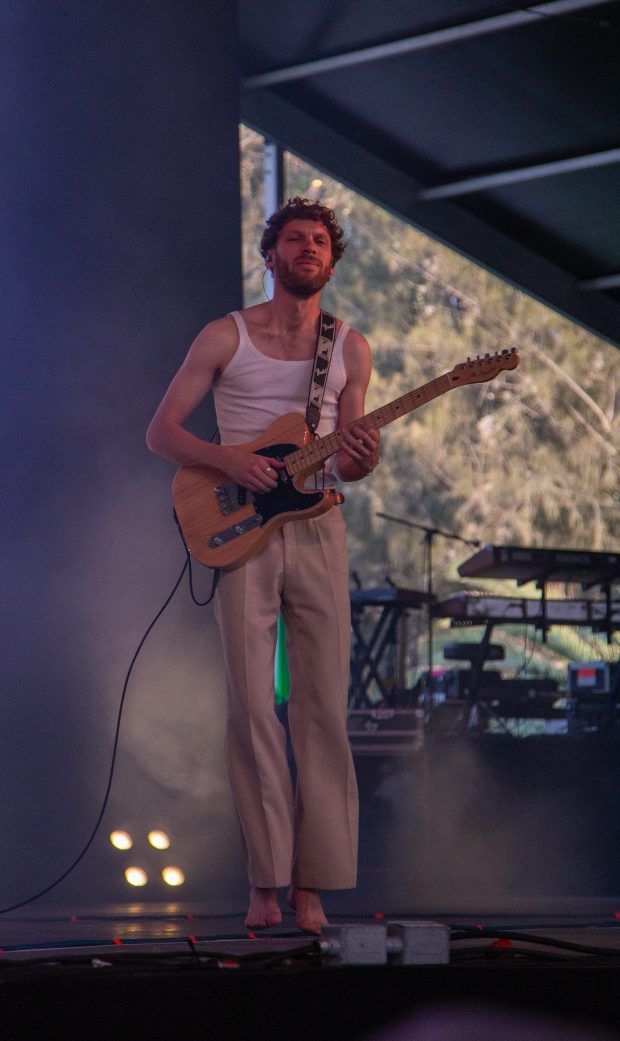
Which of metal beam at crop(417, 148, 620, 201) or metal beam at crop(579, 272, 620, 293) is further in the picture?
metal beam at crop(579, 272, 620, 293)

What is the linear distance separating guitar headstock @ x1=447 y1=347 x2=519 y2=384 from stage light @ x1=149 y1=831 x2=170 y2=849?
160 cm

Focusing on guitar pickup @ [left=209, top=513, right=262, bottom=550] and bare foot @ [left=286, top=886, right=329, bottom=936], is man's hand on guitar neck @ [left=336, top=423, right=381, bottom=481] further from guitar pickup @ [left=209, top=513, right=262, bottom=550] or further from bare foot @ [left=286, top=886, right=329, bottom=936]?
bare foot @ [left=286, top=886, right=329, bottom=936]

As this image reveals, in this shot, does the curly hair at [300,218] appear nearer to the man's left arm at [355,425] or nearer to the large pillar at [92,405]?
the man's left arm at [355,425]

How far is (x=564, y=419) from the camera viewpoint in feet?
47.9

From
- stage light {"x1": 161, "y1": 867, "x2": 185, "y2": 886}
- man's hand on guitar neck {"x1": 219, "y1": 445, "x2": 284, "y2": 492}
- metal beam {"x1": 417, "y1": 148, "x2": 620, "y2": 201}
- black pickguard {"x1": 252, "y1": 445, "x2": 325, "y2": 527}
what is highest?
metal beam {"x1": 417, "y1": 148, "x2": 620, "y2": 201}

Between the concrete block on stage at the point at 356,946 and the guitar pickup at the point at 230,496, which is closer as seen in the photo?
the concrete block on stage at the point at 356,946

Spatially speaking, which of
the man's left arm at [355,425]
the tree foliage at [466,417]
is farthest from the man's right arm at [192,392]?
the tree foliage at [466,417]

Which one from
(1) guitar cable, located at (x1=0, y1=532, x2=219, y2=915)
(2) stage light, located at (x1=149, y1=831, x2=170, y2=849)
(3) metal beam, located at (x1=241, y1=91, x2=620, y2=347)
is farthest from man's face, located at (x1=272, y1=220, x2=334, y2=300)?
(3) metal beam, located at (x1=241, y1=91, x2=620, y2=347)

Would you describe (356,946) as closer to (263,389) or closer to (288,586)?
(288,586)

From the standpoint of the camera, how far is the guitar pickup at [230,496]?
9.25ft

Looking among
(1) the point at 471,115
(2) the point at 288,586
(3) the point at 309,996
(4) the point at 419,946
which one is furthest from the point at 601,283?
(3) the point at 309,996

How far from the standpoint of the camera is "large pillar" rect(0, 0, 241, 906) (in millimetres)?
3502

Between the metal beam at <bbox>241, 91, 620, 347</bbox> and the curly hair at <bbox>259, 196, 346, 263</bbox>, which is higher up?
the metal beam at <bbox>241, 91, 620, 347</bbox>

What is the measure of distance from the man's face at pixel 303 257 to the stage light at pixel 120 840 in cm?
163
